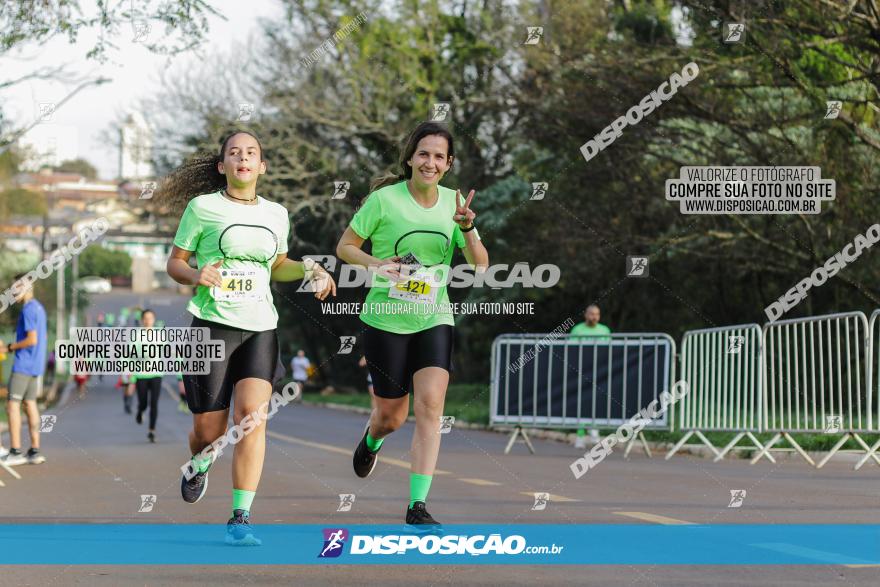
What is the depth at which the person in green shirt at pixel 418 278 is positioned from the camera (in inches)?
287

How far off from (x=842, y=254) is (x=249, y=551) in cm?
1646

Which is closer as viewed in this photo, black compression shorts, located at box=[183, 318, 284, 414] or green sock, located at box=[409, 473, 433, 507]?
black compression shorts, located at box=[183, 318, 284, 414]

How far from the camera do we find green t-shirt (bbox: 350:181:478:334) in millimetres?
7297

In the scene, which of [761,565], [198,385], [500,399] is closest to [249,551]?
[198,385]

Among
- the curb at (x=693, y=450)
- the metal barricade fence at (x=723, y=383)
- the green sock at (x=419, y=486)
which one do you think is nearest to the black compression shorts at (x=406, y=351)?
the green sock at (x=419, y=486)

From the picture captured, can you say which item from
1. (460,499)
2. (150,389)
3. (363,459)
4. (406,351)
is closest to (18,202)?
(150,389)

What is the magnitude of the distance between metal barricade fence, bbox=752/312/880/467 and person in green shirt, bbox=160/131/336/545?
26.1ft

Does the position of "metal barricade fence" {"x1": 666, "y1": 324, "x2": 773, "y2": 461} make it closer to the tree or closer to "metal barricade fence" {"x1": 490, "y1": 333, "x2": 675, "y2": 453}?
"metal barricade fence" {"x1": 490, "y1": 333, "x2": 675, "y2": 453}

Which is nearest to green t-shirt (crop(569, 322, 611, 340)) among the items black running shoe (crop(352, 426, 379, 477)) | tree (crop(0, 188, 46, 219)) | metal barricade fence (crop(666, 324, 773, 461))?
metal barricade fence (crop(666, 324, 773, 461))

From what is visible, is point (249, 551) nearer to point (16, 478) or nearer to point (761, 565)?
point (761, 565)

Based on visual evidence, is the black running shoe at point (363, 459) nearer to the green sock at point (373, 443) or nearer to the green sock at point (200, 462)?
the green sock at point (373, 443)

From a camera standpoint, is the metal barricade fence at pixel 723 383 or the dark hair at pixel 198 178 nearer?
the dark hair at pixel 198 178

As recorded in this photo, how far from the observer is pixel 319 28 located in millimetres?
35375

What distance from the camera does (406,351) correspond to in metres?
7.43
